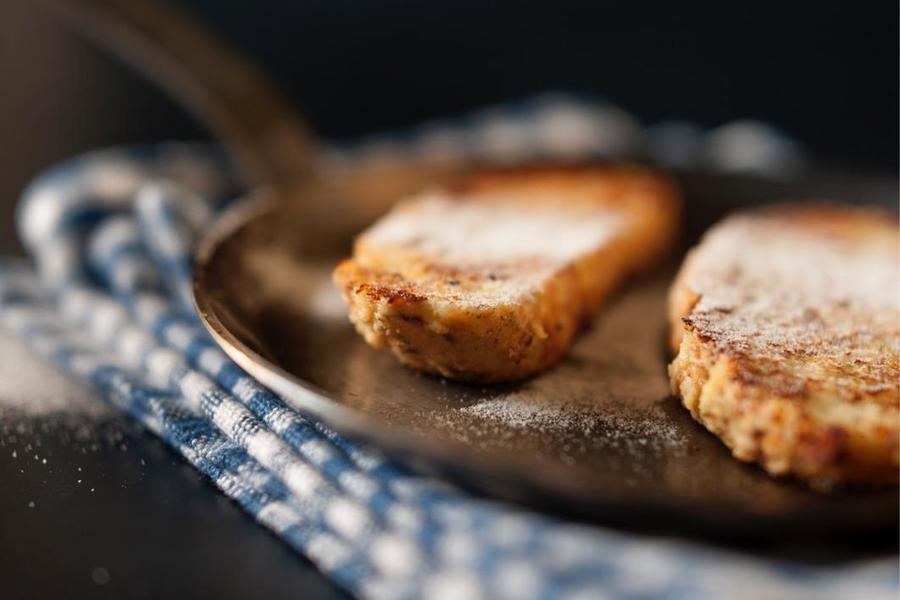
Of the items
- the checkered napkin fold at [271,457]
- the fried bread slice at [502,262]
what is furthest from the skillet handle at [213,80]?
the fried bread slice at [502,262]

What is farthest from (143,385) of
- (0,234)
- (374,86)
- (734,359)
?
(374,86)

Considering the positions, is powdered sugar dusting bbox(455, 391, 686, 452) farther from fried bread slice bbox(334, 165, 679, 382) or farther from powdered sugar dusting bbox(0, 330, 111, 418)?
powdered sugar dusting bbox(0, 330, 111, 418)

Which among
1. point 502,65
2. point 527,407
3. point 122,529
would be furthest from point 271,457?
point 502,65

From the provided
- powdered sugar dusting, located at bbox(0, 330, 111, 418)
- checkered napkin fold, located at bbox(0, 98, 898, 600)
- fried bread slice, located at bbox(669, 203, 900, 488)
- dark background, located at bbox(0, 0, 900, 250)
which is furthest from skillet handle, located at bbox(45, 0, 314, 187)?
fried bread slice, located at bbox(669, 203, 900, 488)

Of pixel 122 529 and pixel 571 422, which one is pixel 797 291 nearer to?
pixel 571 422

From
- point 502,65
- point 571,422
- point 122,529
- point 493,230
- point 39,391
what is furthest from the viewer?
point 502,65

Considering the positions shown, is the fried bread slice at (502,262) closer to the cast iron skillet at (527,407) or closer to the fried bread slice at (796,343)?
the cast iron skillet at (527,407)
